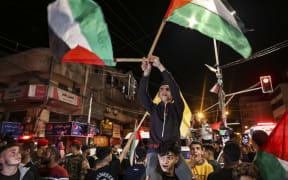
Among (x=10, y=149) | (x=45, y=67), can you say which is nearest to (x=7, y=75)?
(x=45, y=67)

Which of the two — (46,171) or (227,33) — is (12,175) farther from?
(227,33)

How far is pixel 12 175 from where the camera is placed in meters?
3.71

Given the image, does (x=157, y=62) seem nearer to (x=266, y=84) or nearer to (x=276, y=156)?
(x=276, y=156)

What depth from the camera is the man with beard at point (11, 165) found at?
12.1ft

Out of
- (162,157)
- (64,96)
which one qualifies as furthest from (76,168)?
(64,96)

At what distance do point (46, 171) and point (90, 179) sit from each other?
3.32 feet

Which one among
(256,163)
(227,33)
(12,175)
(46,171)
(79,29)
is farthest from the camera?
(46,171)

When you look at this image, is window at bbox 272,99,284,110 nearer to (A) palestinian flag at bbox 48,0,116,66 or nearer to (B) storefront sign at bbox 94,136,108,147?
(B) storefront sign at bbox 94,136,108,147

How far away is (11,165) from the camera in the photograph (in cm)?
372

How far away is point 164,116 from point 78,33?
2029 mm

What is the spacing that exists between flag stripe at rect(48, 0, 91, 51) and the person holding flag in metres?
1.21

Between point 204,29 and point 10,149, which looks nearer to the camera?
point 204,29

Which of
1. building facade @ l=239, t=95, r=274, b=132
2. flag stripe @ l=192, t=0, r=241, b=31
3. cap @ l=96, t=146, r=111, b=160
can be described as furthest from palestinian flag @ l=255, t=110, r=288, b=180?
building facade @ l=239, t=95, r=274, b=132

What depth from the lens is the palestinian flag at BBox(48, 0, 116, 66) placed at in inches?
134
